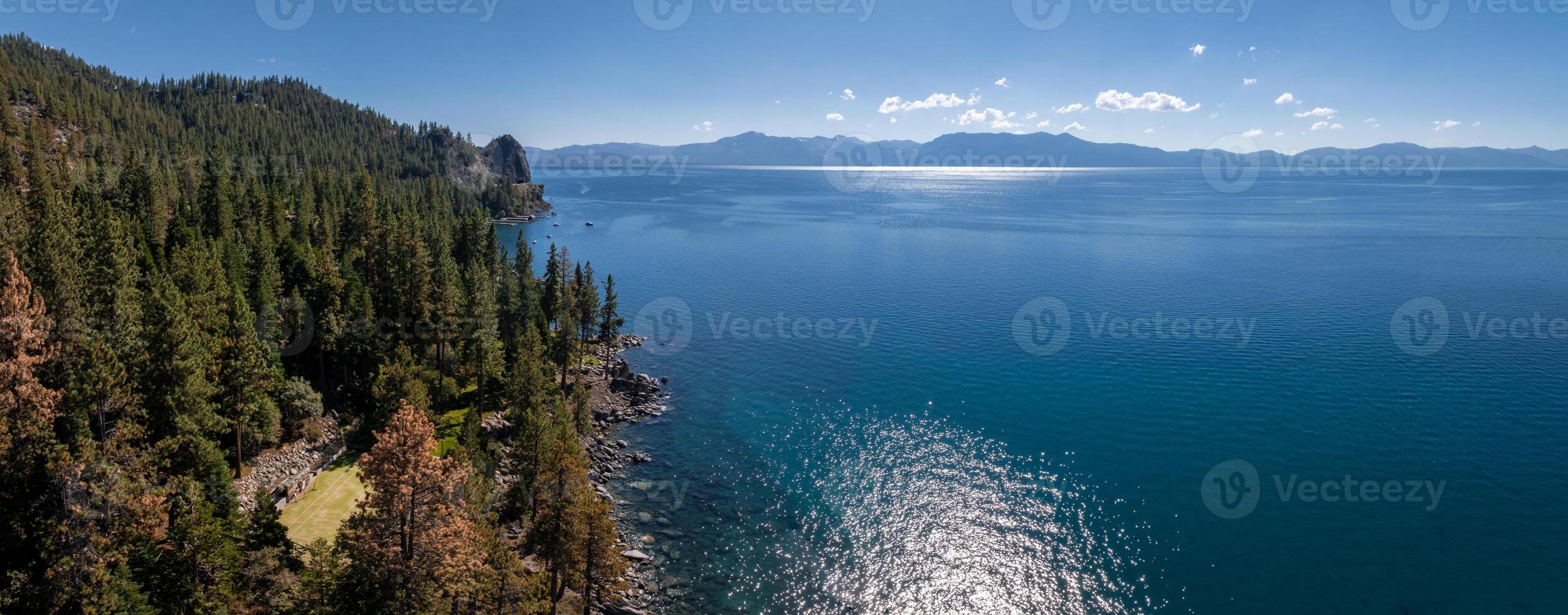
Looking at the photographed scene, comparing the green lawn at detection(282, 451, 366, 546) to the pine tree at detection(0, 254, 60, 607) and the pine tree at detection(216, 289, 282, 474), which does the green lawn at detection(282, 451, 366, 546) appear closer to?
the pine tree at detection(216, 289, 282, 474)

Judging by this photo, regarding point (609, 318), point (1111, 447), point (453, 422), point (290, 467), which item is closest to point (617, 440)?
point (453, 422)

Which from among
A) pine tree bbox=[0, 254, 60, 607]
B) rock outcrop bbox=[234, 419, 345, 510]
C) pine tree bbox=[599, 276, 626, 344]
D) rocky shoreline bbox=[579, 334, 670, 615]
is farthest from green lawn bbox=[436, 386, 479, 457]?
pine tree bbox=[0, 254, 60, 607]

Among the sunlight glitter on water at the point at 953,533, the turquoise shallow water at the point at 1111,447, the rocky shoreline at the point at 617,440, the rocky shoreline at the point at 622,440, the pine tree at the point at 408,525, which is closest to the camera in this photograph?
the pine tree at the point at 408,525

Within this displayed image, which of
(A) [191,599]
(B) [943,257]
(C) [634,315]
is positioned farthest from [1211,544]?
(B) [943,257]

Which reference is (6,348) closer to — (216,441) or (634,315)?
(216,441)

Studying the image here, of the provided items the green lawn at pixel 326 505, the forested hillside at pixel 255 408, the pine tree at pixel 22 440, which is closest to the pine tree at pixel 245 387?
the forested hillside at pixel 255 408

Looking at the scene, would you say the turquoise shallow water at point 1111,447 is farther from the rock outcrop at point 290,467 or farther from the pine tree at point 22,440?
the pine tree at point 22,440
